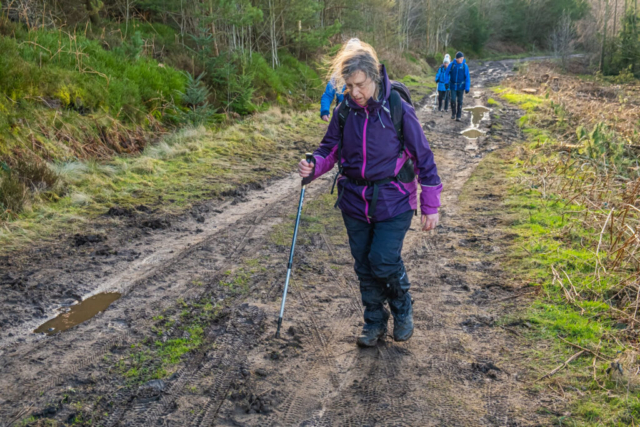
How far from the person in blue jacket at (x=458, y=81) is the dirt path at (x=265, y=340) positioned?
387 inches

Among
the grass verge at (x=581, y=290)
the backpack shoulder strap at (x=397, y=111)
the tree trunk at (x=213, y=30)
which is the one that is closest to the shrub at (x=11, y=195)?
the backpack shoulder strap at (x=397, y=111)

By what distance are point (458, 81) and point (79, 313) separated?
44.9 feet

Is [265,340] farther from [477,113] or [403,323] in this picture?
[477,113]

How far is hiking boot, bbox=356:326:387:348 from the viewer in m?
3.81

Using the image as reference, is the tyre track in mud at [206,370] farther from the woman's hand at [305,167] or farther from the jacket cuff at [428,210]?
the jacket cuff at [428,210]

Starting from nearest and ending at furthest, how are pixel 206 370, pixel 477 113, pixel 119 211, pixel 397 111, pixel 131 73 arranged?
pixel 397 111, pixel 206 370, pixel 119 211, pixel 131 73, pixel 477 113

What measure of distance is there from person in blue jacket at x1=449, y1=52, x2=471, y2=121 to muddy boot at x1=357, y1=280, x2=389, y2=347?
12.6 metres

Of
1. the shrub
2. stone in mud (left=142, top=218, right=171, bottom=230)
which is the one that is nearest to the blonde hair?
stone in mud (left=142, top=218, right=171, bottom=230)

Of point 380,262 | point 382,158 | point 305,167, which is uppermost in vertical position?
point 382,158

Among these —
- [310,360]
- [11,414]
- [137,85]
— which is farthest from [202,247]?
[137,85]

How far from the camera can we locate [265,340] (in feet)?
12.8

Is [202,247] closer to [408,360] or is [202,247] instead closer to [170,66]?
[408,360]

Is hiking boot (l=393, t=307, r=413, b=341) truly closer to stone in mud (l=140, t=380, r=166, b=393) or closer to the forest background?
stone in mud (l=140, t=380, r=166, b=393)

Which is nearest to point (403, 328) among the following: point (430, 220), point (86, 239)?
point (430, 220)
